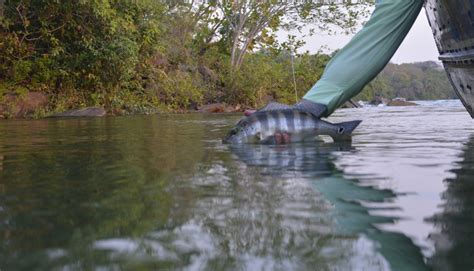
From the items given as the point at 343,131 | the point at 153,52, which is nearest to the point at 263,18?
the point at 153,52

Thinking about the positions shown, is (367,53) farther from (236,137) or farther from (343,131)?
(236,137)

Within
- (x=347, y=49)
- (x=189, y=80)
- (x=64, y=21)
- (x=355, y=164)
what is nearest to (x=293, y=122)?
(x=347, y=49)

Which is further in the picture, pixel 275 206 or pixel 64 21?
pixel 64 21

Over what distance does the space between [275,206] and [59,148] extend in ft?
5.34

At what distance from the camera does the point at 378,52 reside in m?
2.30

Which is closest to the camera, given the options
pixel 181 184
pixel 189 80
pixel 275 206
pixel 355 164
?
pixel 275 206

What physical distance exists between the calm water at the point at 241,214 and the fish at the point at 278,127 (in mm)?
615

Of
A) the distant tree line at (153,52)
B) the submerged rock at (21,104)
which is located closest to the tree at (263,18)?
the distant tree line at (153,52)

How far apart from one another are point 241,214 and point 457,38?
4.31 ft

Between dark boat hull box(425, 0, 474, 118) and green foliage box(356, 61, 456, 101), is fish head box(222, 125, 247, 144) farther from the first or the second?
green foliage box(356, 61, 456, 101)

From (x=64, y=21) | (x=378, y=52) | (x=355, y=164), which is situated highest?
(x=64, y=21)

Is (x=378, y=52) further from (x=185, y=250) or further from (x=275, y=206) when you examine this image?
(x=185, y=250)

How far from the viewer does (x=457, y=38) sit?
184 centimetres

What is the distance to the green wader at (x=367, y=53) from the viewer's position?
2232mm
